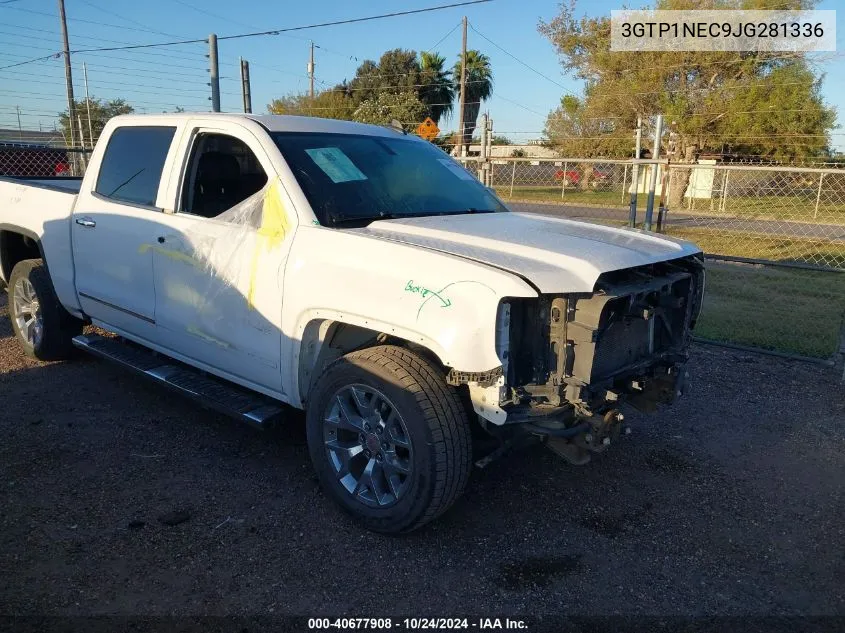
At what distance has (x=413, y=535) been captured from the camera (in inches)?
136

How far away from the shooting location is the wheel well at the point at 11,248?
616 cm

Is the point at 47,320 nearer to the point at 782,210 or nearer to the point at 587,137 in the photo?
the point at 782,210

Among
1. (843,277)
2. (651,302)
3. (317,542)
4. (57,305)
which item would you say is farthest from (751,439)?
(843,277)

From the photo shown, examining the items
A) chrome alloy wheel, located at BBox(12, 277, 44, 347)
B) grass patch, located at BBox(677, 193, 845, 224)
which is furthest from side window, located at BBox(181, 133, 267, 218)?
grass patch, located at BBox(677, 193, 845, 224)

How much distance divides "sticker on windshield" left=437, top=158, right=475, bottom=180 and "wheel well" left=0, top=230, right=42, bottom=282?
12.6 feet

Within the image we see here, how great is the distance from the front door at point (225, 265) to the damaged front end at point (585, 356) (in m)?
1.36

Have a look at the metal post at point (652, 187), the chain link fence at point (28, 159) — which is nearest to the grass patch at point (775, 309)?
the metal post at point (652, 187)

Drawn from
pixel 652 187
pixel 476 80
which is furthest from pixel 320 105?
pixel 652 187

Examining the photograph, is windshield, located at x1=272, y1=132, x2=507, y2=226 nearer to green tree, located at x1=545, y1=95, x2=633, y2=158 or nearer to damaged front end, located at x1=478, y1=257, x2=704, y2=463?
damaged front end, located at x1=478, y1=257, x2=704, y2=463

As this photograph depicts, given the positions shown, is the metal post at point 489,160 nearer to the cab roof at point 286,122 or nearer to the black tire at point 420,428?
the cab roof at point 286,122

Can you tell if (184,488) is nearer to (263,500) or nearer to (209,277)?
(263,500)

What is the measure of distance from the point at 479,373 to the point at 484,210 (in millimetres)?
1872

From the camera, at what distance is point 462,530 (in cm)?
353

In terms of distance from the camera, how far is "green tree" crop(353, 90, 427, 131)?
42.7 m
